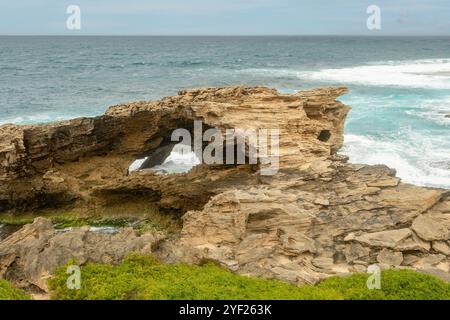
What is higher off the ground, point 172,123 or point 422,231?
point 172,123

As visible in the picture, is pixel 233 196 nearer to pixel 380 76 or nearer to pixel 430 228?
pixel 430 228

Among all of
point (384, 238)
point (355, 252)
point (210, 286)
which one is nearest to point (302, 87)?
point (384, 238)

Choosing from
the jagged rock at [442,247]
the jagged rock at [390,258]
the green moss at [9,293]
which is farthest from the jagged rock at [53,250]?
the jagged rock at [442,247]

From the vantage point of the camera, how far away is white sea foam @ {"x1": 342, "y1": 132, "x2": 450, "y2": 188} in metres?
27.0

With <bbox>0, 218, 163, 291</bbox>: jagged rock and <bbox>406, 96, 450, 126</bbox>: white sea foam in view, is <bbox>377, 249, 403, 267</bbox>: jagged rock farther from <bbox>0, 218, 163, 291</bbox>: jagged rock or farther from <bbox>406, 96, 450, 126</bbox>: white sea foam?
<bbox>406, 96, 450, 126</bbox>: white sea foam

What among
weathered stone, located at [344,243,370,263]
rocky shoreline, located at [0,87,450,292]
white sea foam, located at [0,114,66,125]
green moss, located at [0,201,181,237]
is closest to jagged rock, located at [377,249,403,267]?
rocky shoreline, located at [0,87,450,292]

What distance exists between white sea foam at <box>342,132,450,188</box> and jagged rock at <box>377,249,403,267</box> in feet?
42.4

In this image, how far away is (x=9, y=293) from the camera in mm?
11117

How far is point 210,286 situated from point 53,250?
489 centimetres

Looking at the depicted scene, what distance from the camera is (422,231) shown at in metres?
14.8

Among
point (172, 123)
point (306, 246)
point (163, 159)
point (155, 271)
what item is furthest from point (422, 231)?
point (163, 159)

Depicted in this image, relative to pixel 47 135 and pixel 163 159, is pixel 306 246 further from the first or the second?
pixel 163 159

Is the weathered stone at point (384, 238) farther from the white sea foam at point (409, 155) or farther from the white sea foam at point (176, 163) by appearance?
the white sea foam at point (176, 163)
